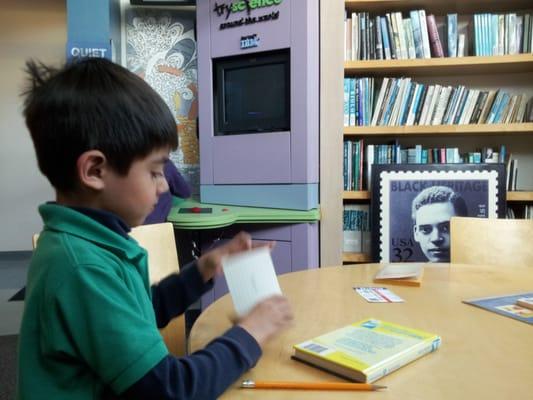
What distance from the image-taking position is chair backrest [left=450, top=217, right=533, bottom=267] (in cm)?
149

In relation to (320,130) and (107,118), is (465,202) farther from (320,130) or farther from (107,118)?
(107,118)

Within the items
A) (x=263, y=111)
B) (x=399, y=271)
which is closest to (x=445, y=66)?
(x=263, y=111)

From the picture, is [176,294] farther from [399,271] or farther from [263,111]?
[263,111]

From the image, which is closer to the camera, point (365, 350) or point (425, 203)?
point (365, 350)

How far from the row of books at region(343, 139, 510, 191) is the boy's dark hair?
1.95m

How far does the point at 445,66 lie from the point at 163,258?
187cm

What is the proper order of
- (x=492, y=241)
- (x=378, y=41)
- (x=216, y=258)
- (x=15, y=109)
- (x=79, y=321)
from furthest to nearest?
(x=15, y=109)
(x=378, y=41)
(x=492, y=241)
(x=216, y=258)
(x=79, y=321)

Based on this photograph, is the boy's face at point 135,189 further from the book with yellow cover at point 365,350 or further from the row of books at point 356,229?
the row of books at point 356,229

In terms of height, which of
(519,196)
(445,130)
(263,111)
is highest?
(263,111)

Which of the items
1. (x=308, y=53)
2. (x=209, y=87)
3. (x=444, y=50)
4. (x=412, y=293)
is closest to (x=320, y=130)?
(x=308, y=53)

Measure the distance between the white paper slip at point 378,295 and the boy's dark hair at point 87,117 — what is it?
592 millimetres

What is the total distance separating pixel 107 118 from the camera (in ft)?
1.93

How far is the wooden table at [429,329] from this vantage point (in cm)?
57

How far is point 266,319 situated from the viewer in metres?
0.65
